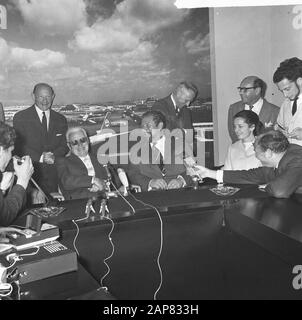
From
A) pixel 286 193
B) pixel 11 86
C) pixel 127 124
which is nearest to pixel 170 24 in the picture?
pixel 127 124

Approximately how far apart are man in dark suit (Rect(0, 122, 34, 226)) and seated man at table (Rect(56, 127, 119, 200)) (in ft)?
2.68

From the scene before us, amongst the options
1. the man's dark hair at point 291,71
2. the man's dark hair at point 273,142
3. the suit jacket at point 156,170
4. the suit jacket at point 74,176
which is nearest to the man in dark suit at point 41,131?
the suit jacket at point 74,176

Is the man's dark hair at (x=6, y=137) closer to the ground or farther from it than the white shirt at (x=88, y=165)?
farther from it

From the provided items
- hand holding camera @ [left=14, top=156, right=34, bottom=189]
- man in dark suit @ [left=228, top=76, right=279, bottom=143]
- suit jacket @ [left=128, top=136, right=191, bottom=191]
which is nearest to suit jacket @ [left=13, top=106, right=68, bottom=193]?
suit jacket @ [left=128, top=136, right=191, bottom=191]

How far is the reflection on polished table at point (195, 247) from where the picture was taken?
212 centimetres

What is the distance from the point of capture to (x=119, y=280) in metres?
2.12

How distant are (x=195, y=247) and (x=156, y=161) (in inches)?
54.7

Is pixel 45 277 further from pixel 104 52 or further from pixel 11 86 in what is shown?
pixel 104 52

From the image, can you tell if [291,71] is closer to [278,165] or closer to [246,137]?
[246,137]

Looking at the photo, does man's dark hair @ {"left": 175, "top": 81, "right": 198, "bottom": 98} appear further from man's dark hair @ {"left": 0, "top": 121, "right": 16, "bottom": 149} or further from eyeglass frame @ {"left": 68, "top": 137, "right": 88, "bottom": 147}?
man's dark hair @ {"left": 0, "top": 121, "right": 16, "bottom": 149}

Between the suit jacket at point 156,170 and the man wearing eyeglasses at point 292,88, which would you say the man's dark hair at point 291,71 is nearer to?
the man wearing eyeglasses at point 292,88

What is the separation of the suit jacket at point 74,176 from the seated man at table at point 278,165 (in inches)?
47.8

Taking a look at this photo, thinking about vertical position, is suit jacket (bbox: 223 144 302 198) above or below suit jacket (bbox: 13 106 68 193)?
below

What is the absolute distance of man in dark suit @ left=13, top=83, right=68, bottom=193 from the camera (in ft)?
13.9
